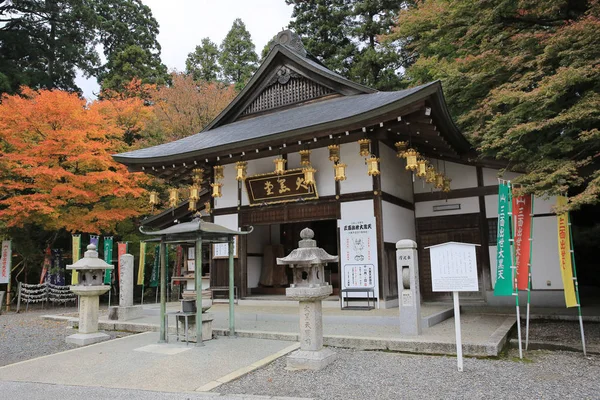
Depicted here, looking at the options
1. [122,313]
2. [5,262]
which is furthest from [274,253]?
[5,262]

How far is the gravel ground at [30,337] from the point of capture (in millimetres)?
7648

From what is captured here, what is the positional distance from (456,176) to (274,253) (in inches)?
239

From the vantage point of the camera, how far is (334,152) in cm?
1024

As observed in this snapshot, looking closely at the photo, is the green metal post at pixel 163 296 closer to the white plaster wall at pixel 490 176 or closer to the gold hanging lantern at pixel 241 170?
the gold hanging lantern at pixel 241 170

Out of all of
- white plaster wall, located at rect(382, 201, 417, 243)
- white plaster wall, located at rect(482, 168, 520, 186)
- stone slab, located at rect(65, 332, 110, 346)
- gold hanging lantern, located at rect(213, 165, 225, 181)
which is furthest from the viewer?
gold hanging lantern, located at rect(213, 165, 225, 181)

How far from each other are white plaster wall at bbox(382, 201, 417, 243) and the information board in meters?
4.02

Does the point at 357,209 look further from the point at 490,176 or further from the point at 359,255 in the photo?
the point at 490,176

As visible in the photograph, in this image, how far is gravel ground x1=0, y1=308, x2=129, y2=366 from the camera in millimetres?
7648

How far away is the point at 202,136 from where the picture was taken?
44.5 feet

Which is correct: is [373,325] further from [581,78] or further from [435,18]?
[435,18]

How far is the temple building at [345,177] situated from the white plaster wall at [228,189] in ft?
0.10

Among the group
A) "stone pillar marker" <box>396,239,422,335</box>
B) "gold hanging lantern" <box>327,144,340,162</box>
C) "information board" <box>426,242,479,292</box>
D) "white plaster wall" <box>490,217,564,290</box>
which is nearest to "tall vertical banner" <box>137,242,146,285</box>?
"gold hanging lantern" <box>327,144,340,162</box>

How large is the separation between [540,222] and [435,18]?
5.94m

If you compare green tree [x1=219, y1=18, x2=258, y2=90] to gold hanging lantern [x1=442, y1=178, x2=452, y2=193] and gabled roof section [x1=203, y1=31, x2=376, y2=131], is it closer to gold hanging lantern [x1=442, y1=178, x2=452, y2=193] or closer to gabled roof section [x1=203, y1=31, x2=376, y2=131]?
gabled roof section [x1=203, y1=31, x2=376, y2=131]
